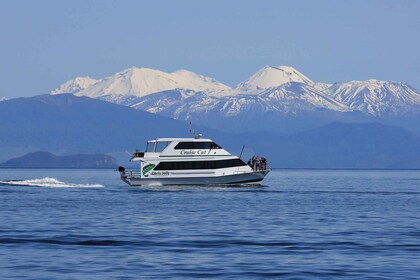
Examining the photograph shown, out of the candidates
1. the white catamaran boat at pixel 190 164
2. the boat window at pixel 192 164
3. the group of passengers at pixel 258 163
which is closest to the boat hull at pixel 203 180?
the white catamaran boat at pixel 190 164

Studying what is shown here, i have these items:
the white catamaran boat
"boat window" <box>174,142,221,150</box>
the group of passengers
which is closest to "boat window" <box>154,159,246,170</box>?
the white catamaran boat

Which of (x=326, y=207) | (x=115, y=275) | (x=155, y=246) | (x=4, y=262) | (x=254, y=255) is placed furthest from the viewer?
(x=326, y=207)

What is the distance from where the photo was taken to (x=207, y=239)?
57656 millimetres

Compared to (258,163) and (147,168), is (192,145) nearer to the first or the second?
(147,168)

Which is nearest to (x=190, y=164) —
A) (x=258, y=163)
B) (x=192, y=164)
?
(x=192, y=164)

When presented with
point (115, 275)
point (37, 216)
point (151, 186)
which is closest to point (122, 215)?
point (37, 216)

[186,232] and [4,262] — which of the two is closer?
[4,262]

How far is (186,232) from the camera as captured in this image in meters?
62.2

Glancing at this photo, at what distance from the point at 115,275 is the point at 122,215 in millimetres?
34657

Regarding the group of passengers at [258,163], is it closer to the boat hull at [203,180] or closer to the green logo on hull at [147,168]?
the boat hull at [203,180]

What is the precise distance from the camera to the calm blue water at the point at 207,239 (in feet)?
148

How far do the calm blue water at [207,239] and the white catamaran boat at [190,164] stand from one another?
74.6 ft

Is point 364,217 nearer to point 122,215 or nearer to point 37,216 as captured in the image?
point 122,215

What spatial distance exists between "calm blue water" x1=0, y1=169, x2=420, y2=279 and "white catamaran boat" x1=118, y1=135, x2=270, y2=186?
895 inches
